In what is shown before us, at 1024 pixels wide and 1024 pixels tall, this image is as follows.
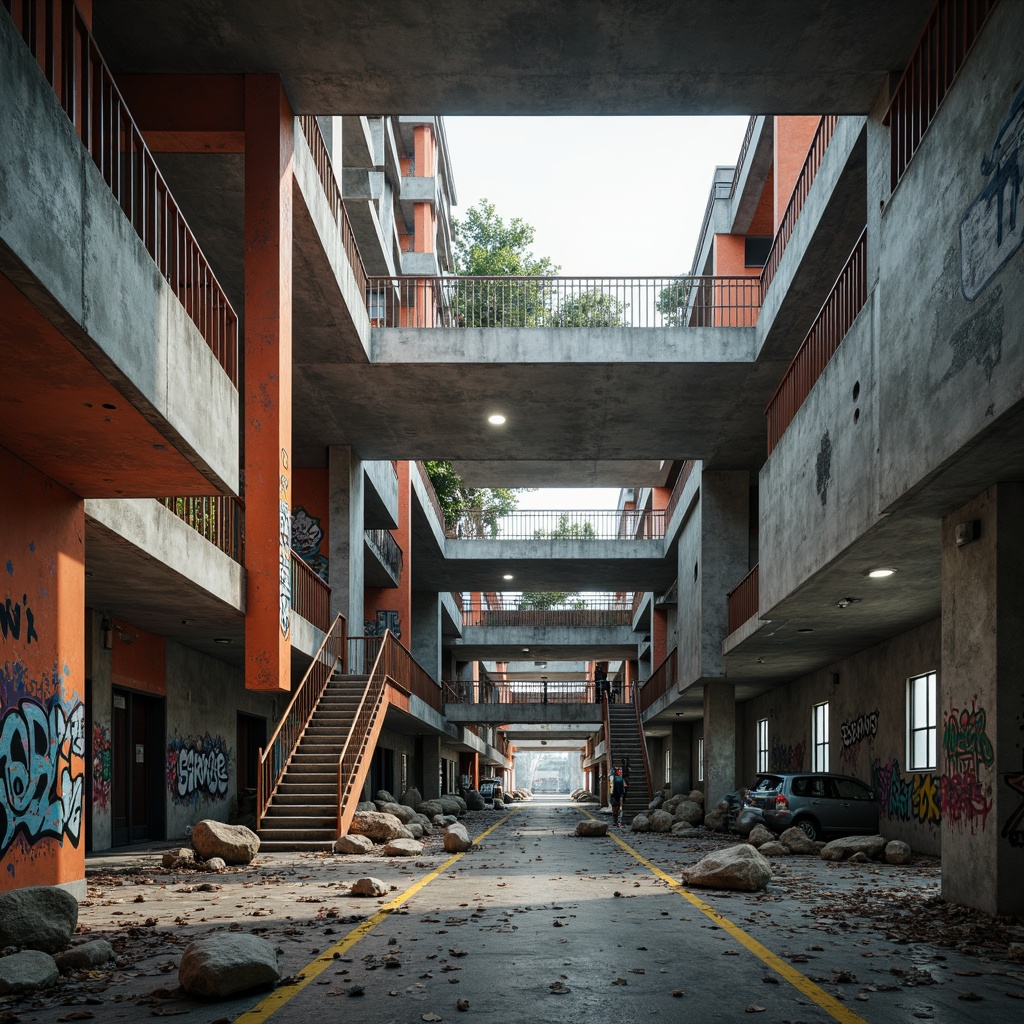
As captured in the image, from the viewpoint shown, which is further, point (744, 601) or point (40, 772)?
point (744, 601)

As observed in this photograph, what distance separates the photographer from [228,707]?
27797 millimetres

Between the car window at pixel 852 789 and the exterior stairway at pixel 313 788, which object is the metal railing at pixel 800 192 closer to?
the car window at pixel 852 789

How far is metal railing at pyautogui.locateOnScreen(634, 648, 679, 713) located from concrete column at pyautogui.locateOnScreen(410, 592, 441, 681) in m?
8.00

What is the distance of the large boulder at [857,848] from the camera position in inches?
768

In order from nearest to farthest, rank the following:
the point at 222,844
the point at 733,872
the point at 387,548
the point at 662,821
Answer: the point at 733,872
the point at 222,844
the point at 662,821
the point at 387,548

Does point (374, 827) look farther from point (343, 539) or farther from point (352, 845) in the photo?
point (343, 539)

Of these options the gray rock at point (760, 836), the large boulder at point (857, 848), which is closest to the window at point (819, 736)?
the gray rock at point (760, 836)

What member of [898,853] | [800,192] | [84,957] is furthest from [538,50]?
[898,853]

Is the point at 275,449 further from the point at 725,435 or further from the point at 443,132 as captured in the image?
the point at 443,132

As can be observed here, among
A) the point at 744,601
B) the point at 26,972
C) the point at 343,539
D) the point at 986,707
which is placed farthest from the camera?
the point at 343,539

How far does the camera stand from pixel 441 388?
23844mm

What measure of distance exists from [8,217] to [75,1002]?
15.9 feet

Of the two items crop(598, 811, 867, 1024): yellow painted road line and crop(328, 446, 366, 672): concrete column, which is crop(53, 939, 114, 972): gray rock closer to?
crop(598, 811, 867, 1024): yellow painted road line

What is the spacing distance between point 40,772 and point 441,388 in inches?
537
